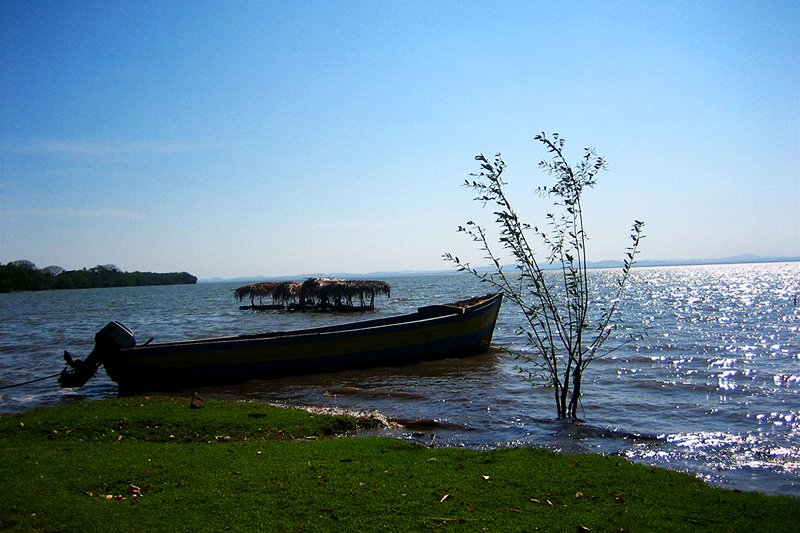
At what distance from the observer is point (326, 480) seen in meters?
6.10

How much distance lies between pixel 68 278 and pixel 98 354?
146440 millimetres

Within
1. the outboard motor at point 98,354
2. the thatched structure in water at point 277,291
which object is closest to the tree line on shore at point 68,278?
the thatched structure in water at point 277,291

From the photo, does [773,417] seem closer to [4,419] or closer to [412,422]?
[412,422]

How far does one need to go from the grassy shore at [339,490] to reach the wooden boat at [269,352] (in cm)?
533

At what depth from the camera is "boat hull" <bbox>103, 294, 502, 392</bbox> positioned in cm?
1390

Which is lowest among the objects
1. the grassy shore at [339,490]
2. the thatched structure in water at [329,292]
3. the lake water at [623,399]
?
the lake water at [623,399]

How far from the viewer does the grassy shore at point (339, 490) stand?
199 inches

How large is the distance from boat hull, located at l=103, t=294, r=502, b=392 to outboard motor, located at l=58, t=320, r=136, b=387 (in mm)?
159

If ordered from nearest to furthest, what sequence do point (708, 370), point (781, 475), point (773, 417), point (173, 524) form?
point (173, 524)
point (781, 475)
point (773, 417)
point (708, 370)

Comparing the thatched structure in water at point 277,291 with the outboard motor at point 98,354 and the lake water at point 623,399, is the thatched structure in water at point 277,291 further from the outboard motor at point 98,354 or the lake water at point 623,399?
the outboard motor at point 98,354

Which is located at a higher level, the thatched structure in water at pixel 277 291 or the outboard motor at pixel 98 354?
the thatched structure in water at pixel 277 291

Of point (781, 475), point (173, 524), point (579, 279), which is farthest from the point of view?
point (579, 279)

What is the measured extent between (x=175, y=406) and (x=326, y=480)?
5.57m

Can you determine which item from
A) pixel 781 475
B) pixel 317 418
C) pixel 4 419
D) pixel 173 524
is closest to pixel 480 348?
pixel 317 418
